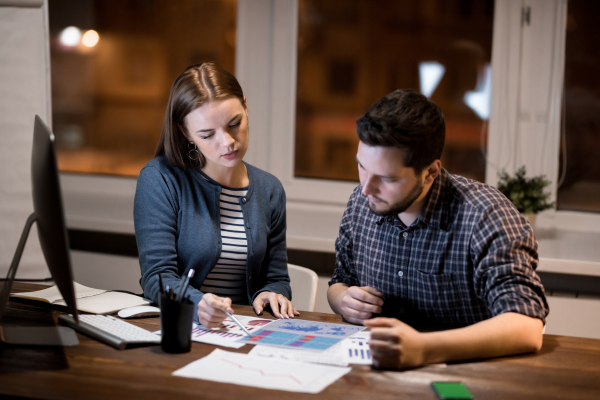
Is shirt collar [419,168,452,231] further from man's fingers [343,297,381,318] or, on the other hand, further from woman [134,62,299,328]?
woman [134,62,299,328]

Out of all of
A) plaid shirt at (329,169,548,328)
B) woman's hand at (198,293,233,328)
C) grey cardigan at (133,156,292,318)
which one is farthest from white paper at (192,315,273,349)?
plaid shirt at (329,169,548,328)

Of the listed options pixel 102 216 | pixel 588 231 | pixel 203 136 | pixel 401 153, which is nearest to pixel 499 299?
pixel 401 153

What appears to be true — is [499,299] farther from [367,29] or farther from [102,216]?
[102,216]

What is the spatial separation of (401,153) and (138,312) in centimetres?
74

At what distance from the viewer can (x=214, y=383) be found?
3.43 ft

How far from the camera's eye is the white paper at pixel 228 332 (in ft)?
4.11

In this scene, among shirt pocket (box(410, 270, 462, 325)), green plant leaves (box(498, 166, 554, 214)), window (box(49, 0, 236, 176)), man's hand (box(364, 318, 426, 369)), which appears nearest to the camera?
man's hand (box(364, 318, 426, 369))

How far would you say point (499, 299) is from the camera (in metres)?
1.28

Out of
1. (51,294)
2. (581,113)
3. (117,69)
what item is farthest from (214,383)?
(117,69)

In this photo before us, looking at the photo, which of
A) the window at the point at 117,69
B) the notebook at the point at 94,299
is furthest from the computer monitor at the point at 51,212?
the window at the point at 117,69

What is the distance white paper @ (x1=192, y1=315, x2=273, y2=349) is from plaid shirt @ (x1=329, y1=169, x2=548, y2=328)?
1.14 ft

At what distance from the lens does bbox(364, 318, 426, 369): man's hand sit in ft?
3.64

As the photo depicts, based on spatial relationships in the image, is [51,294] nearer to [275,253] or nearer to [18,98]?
[275,253]

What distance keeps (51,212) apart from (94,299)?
51 cm
